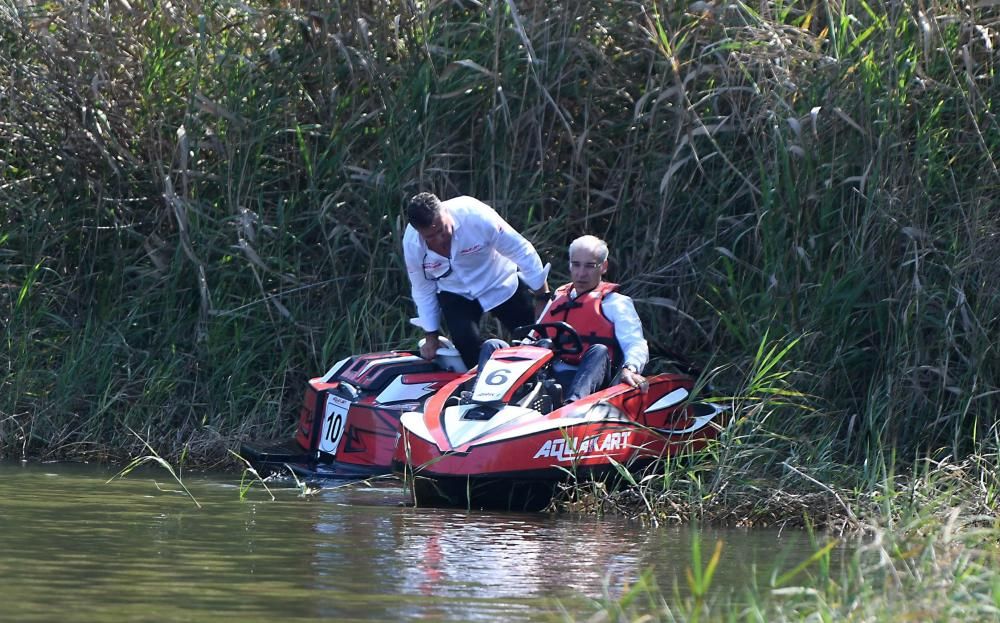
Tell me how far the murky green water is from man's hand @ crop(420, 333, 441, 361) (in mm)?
1115

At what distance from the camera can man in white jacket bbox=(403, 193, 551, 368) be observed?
10.1m

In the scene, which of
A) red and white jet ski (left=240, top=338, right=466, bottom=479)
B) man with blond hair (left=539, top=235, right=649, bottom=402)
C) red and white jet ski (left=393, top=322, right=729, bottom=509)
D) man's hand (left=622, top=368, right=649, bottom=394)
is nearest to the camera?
red and white jet ski (left=393, top=322, right=729, bottom=509)

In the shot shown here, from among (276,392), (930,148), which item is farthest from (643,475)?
(276,392)

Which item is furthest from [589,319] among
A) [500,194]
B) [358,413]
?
[500,194]

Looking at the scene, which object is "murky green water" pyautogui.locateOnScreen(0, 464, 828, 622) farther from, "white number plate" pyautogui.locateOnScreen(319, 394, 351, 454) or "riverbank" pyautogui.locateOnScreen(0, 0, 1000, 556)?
"riverbank" pyautogui.locateOnScreen(0, 0, 1000, 556)

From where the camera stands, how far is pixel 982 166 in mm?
9273

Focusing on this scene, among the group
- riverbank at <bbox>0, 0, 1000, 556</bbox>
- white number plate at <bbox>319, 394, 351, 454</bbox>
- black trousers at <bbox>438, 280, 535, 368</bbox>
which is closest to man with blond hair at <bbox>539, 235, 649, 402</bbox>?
riverbank at <bbox>0, 0, 1000, 556</bbox>

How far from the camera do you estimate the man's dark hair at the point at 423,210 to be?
379 inches

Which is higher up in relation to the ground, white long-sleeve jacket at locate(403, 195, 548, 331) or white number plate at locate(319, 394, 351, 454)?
white long-sleeve jacket at locate(403, 195, 548, 331)

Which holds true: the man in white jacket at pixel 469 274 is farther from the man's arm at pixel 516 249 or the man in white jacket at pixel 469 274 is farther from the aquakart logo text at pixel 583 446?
the aquakart logo text at pixel 583 446

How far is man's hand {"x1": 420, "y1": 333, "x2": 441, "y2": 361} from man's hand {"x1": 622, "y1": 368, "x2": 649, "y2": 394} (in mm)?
1513

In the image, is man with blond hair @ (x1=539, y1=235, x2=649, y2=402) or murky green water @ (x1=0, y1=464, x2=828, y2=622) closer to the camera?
murky green water @ (x1=0, y1=464, x2=828, y2=622)

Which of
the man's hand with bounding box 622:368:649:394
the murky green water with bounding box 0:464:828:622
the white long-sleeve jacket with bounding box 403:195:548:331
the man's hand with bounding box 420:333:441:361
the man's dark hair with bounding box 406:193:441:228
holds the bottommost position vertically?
the murky green water with bounding box 0:464:828:622

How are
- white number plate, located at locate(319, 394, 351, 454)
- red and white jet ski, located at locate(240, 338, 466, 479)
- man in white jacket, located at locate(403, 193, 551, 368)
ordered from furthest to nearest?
man in white jacket, located at locate(403, 193, 551, 368)
white number plate, located at locate(319, 394, 351, 454)
red and white jet ski, located at locate(240, 338, 466, 479)
